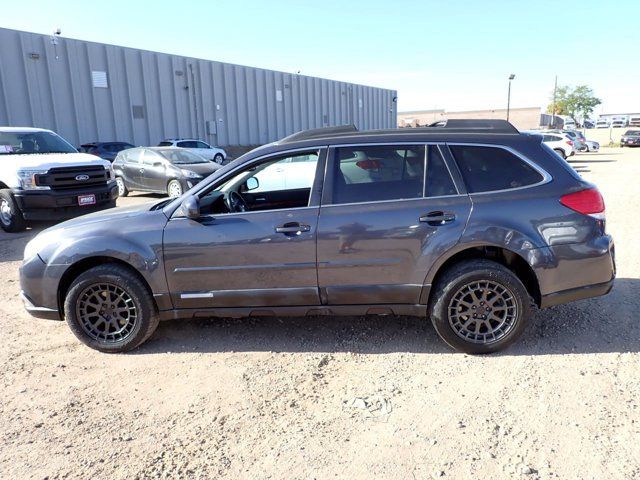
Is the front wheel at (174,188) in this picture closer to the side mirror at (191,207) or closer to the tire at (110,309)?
the tire at (110,309)

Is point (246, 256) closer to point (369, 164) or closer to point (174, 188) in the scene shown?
point (369, 164)

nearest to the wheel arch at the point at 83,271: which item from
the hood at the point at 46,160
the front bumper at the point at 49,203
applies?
the front bumper at the point at 49,203

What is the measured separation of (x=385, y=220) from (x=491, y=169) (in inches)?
35.9

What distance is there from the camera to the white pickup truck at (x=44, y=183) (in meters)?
8.59

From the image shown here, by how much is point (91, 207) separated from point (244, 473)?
7.95m

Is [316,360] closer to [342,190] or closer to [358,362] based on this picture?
[358,362]

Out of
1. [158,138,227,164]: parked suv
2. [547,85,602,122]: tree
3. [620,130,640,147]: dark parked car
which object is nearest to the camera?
[158,138,227,164]: parked suv

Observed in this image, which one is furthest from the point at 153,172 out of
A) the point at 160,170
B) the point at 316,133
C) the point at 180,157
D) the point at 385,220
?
the point at 385,220

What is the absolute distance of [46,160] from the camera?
895 cm

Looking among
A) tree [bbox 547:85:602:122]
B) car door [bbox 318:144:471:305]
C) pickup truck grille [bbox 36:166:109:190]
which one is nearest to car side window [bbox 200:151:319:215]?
car door [bbox 318:144:471:305]

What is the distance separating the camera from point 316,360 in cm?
378

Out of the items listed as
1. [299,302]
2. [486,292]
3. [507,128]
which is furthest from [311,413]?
[507,128]

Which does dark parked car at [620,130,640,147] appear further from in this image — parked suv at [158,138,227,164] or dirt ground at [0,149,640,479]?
dirt ground at [0,149,640,479]

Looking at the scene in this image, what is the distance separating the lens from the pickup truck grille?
8.66 metres
